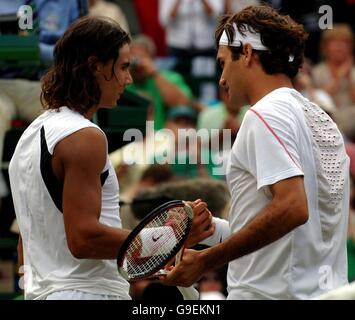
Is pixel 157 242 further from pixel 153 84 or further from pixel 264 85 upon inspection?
pixel 153 84

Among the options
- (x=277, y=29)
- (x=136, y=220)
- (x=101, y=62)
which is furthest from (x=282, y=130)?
(x=136, y=220)

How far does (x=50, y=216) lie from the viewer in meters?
4.39

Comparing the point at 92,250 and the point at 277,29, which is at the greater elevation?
the point at 277,29

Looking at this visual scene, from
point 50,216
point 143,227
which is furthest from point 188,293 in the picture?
point 50,216

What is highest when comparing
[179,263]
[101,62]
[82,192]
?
[101,62]

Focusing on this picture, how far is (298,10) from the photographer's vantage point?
10500 millimetres

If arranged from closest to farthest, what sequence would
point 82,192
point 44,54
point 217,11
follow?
1. point 82,192
2. point 44,54
3. point 217,11

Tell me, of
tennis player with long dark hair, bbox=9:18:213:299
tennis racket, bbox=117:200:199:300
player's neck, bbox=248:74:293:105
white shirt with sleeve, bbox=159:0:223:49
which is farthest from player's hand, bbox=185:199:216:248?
white shirt with sleeve, bbox=159:0:223:49

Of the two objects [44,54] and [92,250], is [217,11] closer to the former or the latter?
[44,54]

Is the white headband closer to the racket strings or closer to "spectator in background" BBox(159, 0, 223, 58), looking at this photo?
the racket strings

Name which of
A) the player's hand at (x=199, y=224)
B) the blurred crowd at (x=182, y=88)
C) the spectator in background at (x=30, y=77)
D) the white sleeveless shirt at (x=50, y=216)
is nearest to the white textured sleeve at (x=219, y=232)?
the player's hand at (x=199, y=224)

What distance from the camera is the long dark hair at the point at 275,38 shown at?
15.0 feet

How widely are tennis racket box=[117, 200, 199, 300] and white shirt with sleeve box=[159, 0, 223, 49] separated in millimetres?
6046
